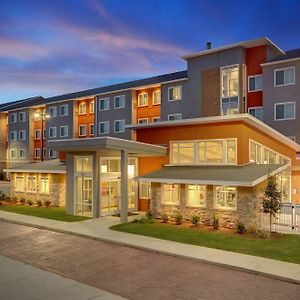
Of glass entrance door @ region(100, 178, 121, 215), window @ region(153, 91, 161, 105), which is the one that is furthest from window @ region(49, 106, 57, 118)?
glass entrance door @ region(100, 178, 121, 215)

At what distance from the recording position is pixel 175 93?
44438 millimetres

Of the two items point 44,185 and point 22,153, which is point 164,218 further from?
point 22,153

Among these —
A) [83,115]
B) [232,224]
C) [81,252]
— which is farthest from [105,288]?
[83,115]

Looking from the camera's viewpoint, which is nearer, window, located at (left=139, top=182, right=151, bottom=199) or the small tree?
the small tree

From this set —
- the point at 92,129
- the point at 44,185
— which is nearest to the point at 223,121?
the point at 44,185

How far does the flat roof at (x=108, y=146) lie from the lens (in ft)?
66.1

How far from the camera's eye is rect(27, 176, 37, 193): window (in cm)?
3152

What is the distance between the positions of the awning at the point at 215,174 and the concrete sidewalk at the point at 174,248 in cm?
A: 426

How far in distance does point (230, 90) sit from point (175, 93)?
308 inches

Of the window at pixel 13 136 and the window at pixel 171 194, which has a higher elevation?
the window at pixel 13 136

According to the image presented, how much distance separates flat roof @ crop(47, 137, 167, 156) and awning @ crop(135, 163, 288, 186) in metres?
1.49

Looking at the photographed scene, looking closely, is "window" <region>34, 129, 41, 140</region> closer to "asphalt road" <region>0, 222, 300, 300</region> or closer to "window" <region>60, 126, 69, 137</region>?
"window" <region>60, 126, 69, 137</region>

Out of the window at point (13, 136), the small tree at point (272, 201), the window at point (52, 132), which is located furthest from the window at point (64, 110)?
the small tree at point (272, 201)

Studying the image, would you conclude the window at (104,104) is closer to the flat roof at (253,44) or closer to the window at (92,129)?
the window at (92,129)
